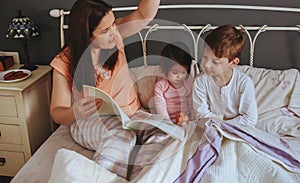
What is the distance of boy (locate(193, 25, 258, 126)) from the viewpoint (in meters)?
1.70

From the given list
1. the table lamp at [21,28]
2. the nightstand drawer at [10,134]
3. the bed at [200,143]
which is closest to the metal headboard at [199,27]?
the bed at [200,143]

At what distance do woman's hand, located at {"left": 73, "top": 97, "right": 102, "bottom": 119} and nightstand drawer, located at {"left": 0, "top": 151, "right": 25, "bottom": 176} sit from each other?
684 millimetres

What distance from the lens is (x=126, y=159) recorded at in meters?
1.53

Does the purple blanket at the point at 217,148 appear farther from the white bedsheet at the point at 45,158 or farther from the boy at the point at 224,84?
the white bedsheet at the point at 45,158

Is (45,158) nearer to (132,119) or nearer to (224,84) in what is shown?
(132,119)

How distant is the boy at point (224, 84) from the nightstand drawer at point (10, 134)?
102 cm

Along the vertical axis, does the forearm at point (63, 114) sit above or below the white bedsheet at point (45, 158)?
above

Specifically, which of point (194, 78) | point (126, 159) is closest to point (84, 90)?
point (126, 159)

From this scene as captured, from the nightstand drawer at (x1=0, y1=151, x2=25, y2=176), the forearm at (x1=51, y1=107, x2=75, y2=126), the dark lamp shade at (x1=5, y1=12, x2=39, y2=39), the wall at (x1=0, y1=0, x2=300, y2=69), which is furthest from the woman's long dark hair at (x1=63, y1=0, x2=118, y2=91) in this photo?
the nightstand drawer at (x1=0, y1=151, x2=25, y2=176)

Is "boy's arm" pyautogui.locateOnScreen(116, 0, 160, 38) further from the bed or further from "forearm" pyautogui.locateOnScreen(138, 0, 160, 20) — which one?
the bed

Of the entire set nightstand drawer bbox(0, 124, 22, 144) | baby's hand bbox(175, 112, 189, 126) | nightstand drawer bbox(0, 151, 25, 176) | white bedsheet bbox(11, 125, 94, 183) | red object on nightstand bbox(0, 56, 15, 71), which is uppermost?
red object on nightstand bbox(0, 56, 15, 71)

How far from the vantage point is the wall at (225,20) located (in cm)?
210

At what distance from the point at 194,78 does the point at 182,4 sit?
0.52 m

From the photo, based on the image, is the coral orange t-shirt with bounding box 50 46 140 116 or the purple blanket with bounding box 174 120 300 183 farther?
the coral orange t-shirt with bounding box 50 46 140 116
